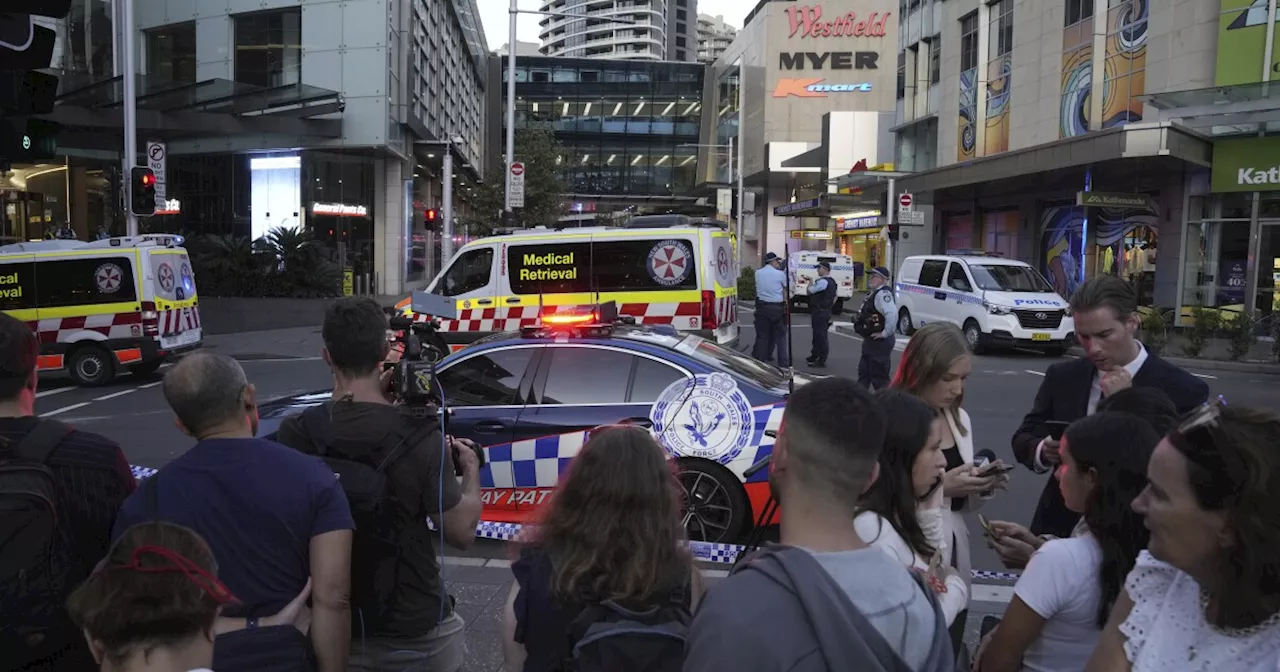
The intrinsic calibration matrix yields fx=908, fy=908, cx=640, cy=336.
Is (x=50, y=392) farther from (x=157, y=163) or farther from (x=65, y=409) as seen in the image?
(x=157, y=163)

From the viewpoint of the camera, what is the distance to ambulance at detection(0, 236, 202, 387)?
13.6 m

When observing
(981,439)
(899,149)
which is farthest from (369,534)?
(899,149)

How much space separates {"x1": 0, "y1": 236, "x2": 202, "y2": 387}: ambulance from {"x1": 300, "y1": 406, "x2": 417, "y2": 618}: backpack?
12686 millimetres

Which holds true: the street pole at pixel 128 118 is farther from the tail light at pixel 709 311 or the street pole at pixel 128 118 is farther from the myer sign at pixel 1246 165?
the myer sign at pixel 1246 165

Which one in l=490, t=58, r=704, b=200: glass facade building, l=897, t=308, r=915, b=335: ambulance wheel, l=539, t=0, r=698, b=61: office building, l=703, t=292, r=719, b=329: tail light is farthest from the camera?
l=539, t=0, r=698, b=61: office building

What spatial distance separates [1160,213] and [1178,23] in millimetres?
4573

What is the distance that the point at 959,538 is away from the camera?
3094mm

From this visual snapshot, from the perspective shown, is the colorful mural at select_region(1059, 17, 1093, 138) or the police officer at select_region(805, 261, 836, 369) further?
the colorful mural at select_region(1059, 17, 1093, 138)

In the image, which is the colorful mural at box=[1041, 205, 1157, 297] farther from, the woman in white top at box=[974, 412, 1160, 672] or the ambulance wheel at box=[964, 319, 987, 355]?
the woman in white top at box=[974, 412, 1160, 672]

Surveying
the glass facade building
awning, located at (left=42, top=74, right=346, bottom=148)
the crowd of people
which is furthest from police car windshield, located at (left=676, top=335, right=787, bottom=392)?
the glass facade building

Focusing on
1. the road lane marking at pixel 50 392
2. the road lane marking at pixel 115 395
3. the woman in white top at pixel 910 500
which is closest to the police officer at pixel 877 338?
the woman in white top at pixel 910 500

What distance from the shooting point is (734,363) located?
6574mm

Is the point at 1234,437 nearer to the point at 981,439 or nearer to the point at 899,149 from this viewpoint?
the point at 981,439

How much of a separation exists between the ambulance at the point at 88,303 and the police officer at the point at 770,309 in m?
9.33
